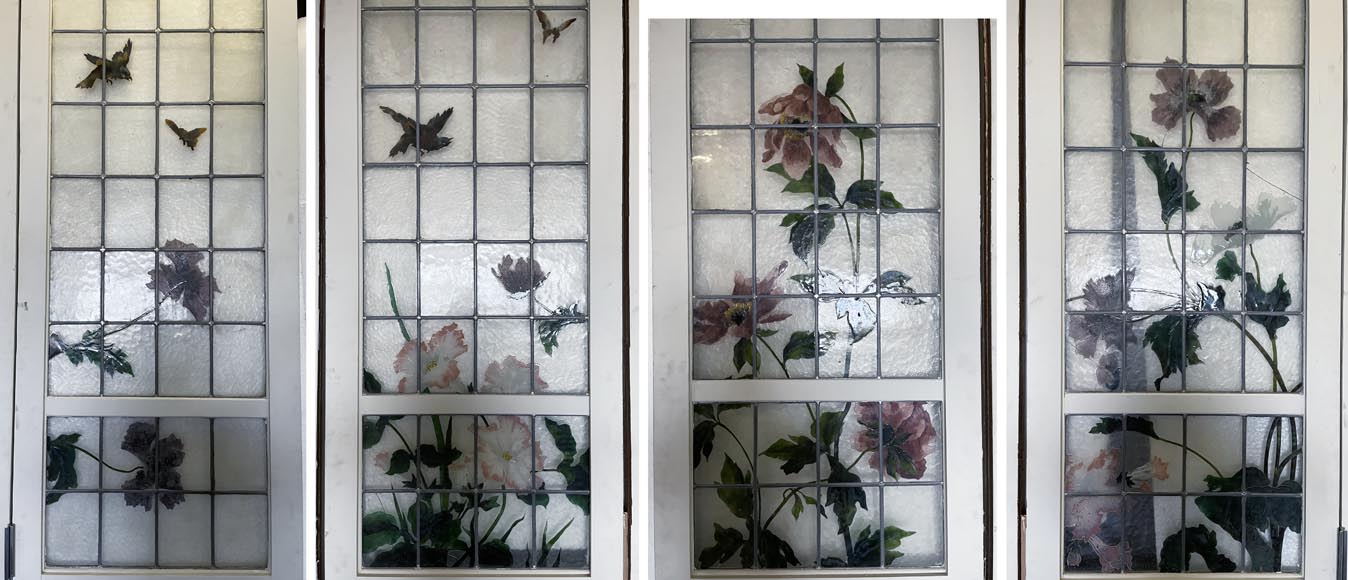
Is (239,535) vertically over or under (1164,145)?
under

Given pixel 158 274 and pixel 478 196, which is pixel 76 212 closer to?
pixel 158 274

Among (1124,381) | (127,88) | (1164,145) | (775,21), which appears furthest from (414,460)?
(1164,145)

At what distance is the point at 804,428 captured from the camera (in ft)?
5.22

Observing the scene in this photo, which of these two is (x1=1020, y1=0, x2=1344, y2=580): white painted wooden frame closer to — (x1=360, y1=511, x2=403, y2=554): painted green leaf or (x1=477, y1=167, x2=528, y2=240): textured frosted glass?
(x1=477, y1=167, x2=528, y2=240): textured frosted glass

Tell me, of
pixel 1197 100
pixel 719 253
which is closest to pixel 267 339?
pixel 719 253

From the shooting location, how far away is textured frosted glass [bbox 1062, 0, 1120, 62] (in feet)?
5.14

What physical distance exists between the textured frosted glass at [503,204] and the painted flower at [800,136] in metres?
0.51

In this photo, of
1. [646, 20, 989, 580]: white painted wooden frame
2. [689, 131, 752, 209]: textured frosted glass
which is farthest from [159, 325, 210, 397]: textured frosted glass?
[689, 131, 752, 209]: textured frosted glass

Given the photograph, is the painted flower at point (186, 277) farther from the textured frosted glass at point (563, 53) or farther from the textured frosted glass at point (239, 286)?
the textured frosted glass at point (563, 53)

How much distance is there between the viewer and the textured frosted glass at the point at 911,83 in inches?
62.1

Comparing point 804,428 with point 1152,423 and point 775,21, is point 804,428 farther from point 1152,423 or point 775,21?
point 775,21

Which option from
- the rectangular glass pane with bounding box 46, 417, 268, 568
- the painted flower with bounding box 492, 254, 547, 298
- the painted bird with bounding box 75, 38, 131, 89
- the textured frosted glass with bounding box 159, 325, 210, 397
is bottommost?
the rectangular glass pane with bounding box 46, 417, 268, 568

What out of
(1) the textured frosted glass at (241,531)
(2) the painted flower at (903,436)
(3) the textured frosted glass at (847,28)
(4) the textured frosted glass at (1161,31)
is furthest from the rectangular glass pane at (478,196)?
(4) the textured frosted glass at (1161,31)

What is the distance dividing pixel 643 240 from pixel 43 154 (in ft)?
4.18
